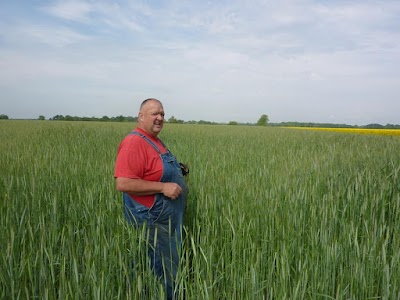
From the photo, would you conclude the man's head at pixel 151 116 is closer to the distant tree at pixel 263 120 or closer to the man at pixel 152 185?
the man at pixel 152 185

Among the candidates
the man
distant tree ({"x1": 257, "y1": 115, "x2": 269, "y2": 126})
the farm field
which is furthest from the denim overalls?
distant tree ({"x1": 257, "y1": 115, "x2": 269, "y2": 126})

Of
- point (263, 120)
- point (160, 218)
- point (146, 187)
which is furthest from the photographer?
point (263, 120)

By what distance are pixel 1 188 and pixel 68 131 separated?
761 cm

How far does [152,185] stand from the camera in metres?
2.01

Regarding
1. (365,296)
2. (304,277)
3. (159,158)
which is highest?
(159,158)

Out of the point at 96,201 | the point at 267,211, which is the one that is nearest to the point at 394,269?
the point at 267,211

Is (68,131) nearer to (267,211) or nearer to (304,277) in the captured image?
(267,211)

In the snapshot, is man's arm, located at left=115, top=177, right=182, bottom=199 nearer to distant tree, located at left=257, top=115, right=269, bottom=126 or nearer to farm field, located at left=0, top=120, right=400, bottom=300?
farm field, located at left=0, top=120, right=400, bottom=300

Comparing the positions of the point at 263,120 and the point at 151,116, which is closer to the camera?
the point at 151,116

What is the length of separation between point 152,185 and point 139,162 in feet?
0.56

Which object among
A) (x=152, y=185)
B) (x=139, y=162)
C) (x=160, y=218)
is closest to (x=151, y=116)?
(x=139, y=162)

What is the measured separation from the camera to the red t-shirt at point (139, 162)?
200 centimetres

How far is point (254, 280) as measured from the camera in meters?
1.25

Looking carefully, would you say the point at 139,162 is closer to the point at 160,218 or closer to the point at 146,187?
the point at 146,187
